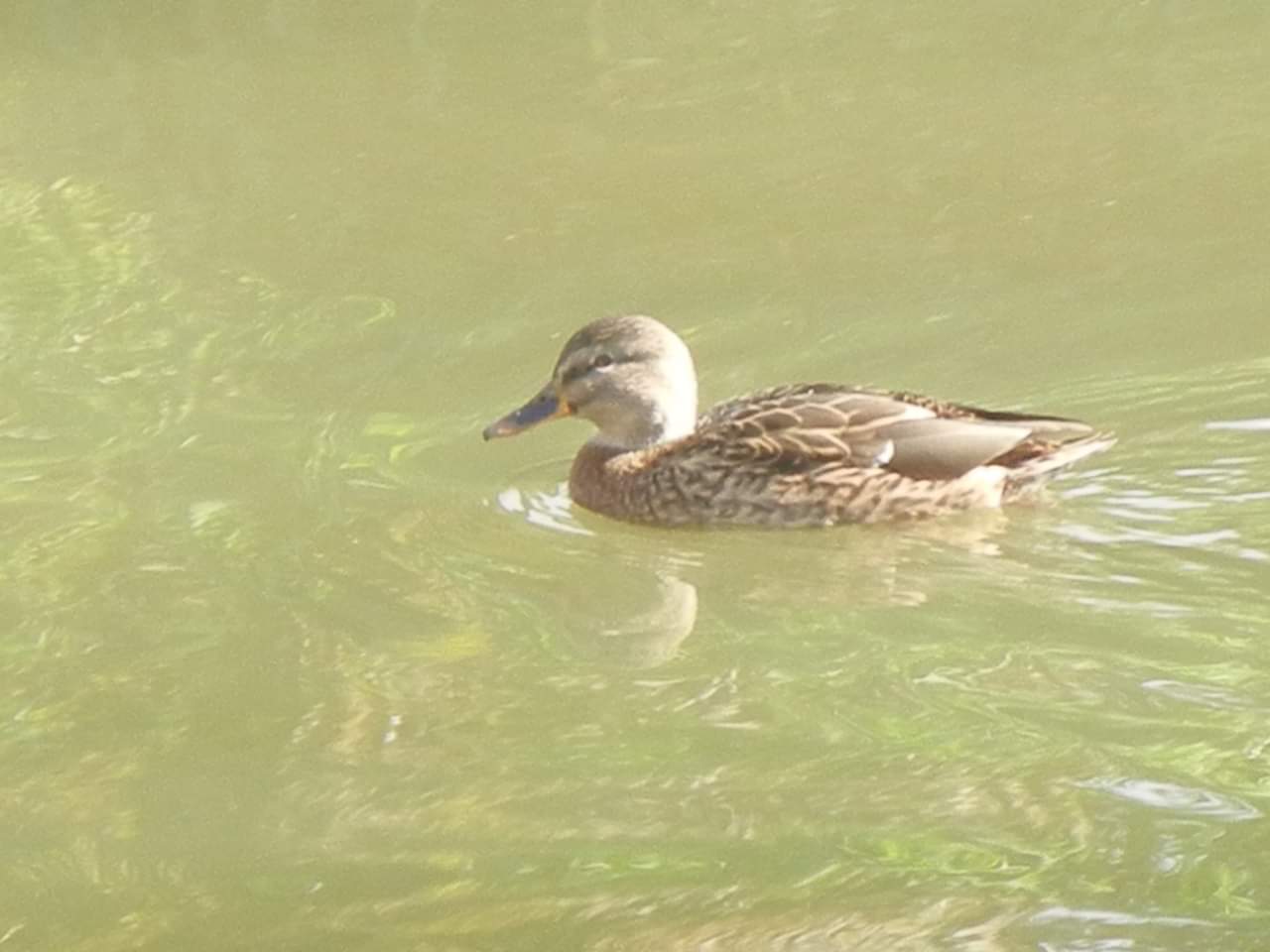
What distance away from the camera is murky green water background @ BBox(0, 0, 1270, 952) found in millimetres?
5355

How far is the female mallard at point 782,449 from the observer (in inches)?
302

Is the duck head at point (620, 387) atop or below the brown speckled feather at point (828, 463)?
atop

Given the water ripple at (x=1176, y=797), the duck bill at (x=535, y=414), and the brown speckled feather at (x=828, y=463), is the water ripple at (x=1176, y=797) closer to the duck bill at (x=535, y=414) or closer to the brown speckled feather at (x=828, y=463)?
the brown speckled feather at (x=828, y=463)

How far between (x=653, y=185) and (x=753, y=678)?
15.6 feet

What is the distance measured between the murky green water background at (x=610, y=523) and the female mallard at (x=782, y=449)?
108mm

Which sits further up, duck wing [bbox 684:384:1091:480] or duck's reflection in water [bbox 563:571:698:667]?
duck wing [bbox 684:384:1091:480]

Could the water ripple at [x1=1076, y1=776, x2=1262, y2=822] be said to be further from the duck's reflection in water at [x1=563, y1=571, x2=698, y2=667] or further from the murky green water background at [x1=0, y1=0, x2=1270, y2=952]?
the duck's reflection in water at [x1=563, y1=571, x2=698, y2=667]

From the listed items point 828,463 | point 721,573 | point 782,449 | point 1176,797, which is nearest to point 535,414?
point 782,449

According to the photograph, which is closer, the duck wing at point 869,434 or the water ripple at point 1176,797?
the water ripple at point 1176,797

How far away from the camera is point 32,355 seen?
9.37m

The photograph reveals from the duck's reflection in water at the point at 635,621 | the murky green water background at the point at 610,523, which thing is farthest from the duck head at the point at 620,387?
the duck's reflection in water at the point at 635,621

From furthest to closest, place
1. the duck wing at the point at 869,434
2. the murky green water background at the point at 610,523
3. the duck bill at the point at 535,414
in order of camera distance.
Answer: the duck bill at the point at 535,414, the duck wing at the point at 869,434, the murky green water background at the point at 610,523

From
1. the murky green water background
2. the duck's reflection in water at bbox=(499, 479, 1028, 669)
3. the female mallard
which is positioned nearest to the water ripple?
the murky green water background

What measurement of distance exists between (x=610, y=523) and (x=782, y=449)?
568 mm
